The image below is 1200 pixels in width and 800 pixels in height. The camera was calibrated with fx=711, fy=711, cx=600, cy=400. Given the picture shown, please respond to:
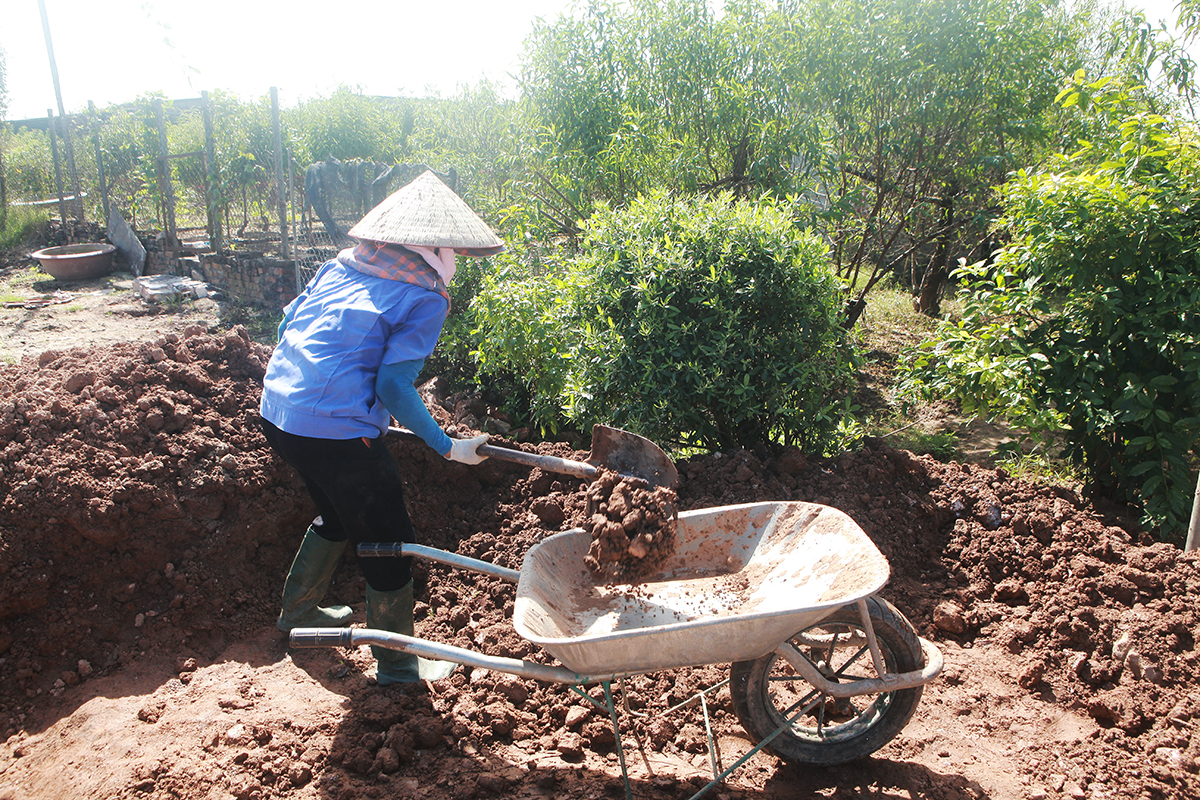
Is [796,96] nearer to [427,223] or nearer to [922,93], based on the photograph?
[922,93]

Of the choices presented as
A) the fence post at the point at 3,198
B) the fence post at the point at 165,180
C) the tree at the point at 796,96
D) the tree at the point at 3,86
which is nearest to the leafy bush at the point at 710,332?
the tree at the point at 796,96

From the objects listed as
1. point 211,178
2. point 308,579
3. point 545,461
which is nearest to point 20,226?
point 211,178

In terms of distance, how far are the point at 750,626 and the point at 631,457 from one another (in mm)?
1219

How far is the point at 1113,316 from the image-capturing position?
13.0 ft

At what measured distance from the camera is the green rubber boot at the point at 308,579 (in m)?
3.59

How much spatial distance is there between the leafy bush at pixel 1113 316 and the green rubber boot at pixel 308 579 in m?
3.92

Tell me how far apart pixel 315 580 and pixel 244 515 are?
665 mm

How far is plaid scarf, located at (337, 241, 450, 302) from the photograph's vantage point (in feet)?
9.96

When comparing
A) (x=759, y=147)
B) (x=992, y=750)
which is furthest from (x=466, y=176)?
(x=992, y=750)

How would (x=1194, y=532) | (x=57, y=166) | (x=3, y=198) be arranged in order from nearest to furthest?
1. (x=1194, y=532)
2. (x=57, y=166)
3. (x=3, y=198)

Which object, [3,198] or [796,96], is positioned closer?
[796,96]

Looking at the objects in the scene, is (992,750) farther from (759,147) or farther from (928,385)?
(759,147)

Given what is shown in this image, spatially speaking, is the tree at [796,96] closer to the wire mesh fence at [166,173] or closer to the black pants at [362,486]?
the black pants at [362,486]

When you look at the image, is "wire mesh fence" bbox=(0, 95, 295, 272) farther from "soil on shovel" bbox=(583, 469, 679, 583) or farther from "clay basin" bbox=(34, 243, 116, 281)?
"soil on shovel" bbox=(583, 469, 679, 583)
